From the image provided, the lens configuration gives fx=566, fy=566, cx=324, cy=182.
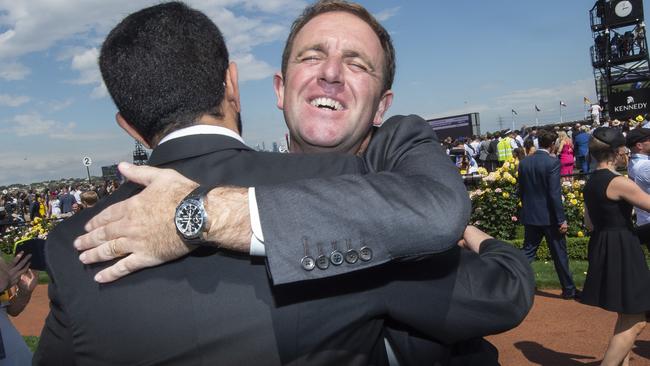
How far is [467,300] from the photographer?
4.88ft

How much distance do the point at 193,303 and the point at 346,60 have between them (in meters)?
1.12

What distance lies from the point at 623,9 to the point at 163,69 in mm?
36809

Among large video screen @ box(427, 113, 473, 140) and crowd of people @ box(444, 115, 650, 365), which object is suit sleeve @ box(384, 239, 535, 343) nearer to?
crowd of people @ box(444, 115, 650, 365)

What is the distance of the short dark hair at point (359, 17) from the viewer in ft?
7.32

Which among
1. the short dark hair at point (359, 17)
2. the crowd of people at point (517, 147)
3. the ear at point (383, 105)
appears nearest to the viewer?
the short dark hair at point (359, 17)

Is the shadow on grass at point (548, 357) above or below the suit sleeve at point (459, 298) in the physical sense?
below

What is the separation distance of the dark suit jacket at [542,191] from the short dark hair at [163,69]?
732cm

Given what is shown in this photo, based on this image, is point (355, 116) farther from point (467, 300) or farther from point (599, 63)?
point (599, 63)

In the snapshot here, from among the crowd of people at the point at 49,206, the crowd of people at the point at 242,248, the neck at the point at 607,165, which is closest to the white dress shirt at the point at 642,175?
the neck at the point at 607,165

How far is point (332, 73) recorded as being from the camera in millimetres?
2070

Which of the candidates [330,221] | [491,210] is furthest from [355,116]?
[491,210]

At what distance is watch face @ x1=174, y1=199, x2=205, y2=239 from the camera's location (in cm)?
131

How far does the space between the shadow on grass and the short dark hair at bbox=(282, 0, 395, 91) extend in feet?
15.3

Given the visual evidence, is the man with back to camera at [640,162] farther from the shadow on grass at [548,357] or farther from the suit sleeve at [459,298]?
the suit sleeve at [459,298]
